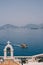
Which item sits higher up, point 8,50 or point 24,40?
point 24,40

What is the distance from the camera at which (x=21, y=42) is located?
20.1ft

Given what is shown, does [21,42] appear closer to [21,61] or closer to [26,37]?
[26,37]

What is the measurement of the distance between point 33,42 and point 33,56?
0.55 meters

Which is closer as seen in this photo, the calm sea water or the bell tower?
the bell tower

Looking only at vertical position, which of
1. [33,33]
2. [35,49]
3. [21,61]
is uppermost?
[33,33]

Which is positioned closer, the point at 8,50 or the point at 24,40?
the point at 8,50

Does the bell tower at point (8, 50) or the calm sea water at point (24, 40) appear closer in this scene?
the bell tower at point (8, 50)

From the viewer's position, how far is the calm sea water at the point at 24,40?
6020 millimetres

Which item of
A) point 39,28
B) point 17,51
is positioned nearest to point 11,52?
point 17,51

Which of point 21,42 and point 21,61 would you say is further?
point 21,42

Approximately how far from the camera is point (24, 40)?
20.3 ft

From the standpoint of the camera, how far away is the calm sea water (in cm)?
602

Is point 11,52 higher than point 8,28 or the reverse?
the reverse

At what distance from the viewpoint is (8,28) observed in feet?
20.4
